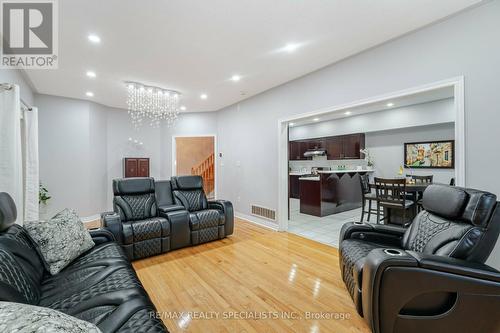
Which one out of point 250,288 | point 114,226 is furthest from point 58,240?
point 250,288

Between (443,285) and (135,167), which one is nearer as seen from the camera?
(443,285)

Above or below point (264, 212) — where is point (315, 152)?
above

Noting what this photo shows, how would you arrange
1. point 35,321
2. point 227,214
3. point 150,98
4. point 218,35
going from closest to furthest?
point 35,321 → point 218,35 → point 227,214 → point 150,98

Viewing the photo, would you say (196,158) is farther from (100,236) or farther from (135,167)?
(100,236)

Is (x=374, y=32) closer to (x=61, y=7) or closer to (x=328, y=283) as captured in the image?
(x=328, y=283)

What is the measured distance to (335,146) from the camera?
7668mm

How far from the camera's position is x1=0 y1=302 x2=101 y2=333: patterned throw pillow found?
0.60 metres

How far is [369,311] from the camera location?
1515 mm

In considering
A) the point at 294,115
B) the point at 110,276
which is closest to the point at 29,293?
the point at 110,276

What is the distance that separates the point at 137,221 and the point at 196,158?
226 inches

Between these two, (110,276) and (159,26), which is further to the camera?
(159,26)

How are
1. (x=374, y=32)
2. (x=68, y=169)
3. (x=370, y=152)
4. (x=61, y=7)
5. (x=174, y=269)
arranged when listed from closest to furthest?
(x=61, y=7) → (x=374, y=32) → (x=174, y=269) → (x=68, y=169) → (x=370, y=152)

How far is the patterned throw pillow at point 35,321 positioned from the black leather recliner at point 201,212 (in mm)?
2895

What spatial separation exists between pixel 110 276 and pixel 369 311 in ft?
6.09
